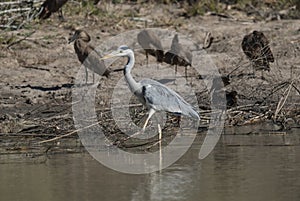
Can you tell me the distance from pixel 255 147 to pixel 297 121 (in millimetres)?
1291

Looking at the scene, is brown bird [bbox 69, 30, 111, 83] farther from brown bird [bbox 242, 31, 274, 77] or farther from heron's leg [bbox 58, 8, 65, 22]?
brown bird [bbox 242, 31, 274, 77]

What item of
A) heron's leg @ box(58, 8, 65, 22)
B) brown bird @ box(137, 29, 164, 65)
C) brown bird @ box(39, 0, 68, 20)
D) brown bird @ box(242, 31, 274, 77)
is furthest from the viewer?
heron's leg @ box(58, 8, 65, 22)

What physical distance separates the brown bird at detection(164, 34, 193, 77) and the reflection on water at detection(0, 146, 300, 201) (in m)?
3.74

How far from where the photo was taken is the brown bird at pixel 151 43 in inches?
504

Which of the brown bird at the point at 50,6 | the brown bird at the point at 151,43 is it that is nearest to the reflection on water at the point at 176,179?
the brown bird at the point at 151,43

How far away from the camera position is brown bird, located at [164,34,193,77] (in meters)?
→ 12.4

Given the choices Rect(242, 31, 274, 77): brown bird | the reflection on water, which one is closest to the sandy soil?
Rect(242, 31, 274, 77): brown bird

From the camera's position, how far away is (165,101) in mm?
9281

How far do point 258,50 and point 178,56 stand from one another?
3.88 ft

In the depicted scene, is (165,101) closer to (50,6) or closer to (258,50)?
(258,50)

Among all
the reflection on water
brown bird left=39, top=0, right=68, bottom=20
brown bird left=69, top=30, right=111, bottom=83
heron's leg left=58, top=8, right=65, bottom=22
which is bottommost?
the reflection on water

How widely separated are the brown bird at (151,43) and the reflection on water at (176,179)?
4200mm

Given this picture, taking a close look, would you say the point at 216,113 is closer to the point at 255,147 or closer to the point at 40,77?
the point at 255,147

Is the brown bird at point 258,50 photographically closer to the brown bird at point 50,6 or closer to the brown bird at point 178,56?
the brown bird at point 178,56
